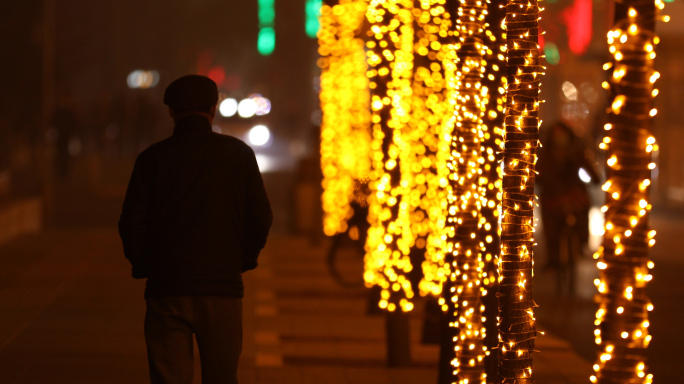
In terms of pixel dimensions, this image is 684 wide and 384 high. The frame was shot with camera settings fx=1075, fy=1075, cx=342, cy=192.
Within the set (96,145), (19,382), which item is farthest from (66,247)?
(96,145)

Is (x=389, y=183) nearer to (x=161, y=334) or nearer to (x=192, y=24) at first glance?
(x=161, y=334)

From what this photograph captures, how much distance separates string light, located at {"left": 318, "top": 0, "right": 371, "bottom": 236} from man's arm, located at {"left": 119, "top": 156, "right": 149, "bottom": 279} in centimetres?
879

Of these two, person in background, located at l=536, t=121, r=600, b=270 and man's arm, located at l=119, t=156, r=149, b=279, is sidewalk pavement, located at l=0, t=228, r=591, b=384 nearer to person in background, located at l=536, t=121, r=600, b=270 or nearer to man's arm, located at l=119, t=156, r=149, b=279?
person in background, located at l=536, t=121, r=600, b=270

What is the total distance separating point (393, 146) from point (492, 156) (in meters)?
2.62

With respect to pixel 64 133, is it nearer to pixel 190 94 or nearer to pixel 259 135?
pixel 190 94

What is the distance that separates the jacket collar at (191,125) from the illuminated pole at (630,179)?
1.66 meters

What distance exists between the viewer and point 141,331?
26.8 ft

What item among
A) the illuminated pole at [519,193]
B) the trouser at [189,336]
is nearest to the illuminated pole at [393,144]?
the illuminated pole at [519,193]

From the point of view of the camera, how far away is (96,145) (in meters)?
31.1

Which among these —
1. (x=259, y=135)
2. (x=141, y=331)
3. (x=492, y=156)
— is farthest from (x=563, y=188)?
(x=259, y=135)

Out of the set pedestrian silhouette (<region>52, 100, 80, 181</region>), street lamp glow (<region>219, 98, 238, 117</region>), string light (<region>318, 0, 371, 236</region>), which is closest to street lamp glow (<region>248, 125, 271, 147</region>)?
street lamp glow (<region>219, 98, 238, 117</region>)

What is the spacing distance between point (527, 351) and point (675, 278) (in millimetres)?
8702

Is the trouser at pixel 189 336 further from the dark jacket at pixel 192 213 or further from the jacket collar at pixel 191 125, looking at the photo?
the jacket collar at pixel 191 125

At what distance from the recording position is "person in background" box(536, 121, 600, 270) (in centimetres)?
1177
